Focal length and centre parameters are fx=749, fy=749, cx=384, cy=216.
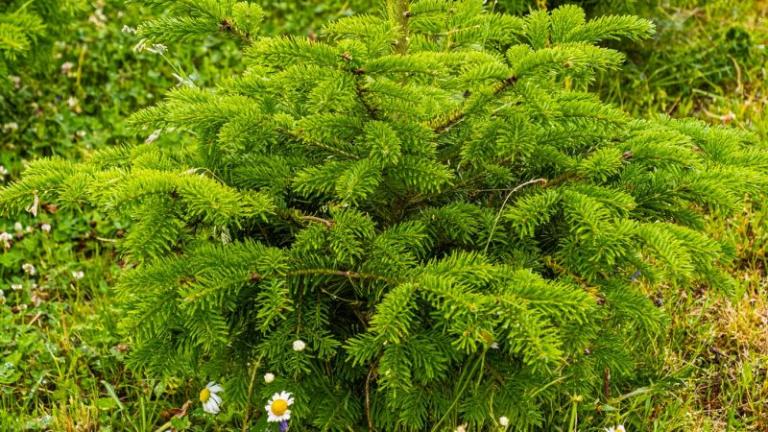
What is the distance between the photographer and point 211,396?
229 cm

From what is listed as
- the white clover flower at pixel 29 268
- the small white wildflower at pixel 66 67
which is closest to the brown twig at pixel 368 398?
the white clover flower at pixel 29 268

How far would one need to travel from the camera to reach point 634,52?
4.67 metres

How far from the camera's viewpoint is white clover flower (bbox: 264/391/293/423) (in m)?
2.01

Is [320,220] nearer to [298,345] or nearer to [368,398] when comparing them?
[298,345]

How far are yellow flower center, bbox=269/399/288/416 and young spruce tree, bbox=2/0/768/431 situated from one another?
0.06 metres

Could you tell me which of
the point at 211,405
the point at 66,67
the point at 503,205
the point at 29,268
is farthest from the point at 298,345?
the point at 66,67

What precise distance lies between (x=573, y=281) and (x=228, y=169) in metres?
1.03

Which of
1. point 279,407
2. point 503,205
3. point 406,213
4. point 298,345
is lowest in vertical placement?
point 279,407

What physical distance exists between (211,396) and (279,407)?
36 cm

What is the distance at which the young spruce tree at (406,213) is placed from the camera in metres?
1.81

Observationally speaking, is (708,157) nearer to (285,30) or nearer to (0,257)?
(0,257)

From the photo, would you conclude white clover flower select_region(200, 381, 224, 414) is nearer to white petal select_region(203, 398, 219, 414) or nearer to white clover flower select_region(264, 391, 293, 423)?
white petal select_region(203, 398, 219, 414)

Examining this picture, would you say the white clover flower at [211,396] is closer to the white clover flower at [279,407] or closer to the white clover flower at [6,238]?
the white clover flower at [279,407]

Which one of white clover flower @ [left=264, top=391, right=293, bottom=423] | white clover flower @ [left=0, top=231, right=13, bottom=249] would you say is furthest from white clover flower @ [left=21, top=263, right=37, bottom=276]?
white clover flower @ [left=264, top=391, right=293, bottom=423]
